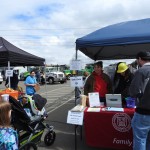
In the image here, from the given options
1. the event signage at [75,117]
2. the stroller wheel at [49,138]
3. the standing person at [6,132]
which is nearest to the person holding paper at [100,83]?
the event signage at [75,117]

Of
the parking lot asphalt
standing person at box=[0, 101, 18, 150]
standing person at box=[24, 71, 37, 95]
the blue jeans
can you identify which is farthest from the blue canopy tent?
standing person at box=[24, 71, 37, 95]

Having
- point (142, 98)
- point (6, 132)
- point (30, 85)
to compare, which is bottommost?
point (6, 132)

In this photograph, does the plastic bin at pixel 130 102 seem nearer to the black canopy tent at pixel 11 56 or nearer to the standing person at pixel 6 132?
the standing person at pixel 6 132

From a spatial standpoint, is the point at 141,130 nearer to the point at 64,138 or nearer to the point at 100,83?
the point at 100,83

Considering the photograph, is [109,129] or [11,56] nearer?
[109,129]

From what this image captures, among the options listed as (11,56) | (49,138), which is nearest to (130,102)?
(49,138)

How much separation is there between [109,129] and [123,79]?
127 centimetres

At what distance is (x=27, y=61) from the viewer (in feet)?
36.2

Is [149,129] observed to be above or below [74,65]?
below

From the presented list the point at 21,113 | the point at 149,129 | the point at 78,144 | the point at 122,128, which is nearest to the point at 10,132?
the point at 21,113

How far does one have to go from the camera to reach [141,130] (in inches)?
165

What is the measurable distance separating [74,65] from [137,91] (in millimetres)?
2479

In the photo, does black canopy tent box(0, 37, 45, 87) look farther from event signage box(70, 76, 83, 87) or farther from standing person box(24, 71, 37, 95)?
event signage box(70, 76, 83, 87)

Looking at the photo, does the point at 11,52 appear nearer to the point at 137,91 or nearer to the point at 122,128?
the point at 122,128
